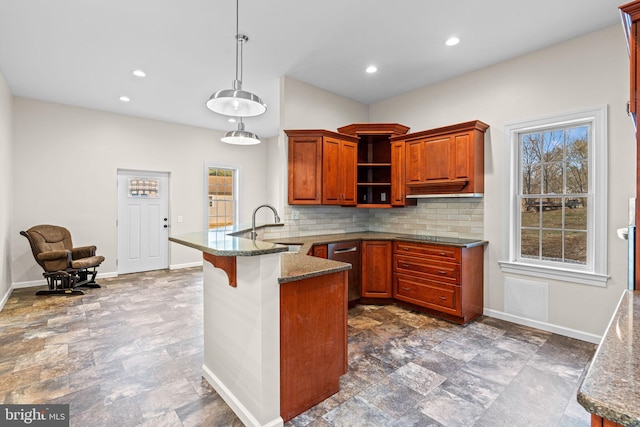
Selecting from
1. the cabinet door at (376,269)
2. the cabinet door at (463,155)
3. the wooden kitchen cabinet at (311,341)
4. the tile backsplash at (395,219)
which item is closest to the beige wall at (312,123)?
the tile backsplash at (395,219)

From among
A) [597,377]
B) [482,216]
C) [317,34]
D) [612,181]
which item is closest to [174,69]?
[317,34]

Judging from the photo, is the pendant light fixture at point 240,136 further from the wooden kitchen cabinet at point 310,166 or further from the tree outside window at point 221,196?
the tree outside window at point 221,196

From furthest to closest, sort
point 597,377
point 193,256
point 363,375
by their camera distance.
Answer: point 193,256, point 363,375, point 597,377

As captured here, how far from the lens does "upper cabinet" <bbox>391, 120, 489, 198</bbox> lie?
12.1ft

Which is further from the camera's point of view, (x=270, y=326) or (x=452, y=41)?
(x=452, y=41)

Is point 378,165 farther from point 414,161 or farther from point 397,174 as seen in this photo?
point 414,161

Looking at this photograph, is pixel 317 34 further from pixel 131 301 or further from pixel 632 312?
pixel 131 301

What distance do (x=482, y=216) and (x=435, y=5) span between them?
8.03ft

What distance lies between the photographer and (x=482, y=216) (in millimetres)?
3883

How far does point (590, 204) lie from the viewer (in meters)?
3.15

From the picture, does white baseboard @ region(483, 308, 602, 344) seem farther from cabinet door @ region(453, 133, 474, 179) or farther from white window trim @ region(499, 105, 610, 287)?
cabinet door @ region(453, 133, 474, 179)

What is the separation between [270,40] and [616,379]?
362 cm

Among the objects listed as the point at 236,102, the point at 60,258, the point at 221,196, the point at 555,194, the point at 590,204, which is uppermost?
the point at 236,102

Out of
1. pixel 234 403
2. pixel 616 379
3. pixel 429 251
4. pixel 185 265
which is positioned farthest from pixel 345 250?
pixel 185 265
